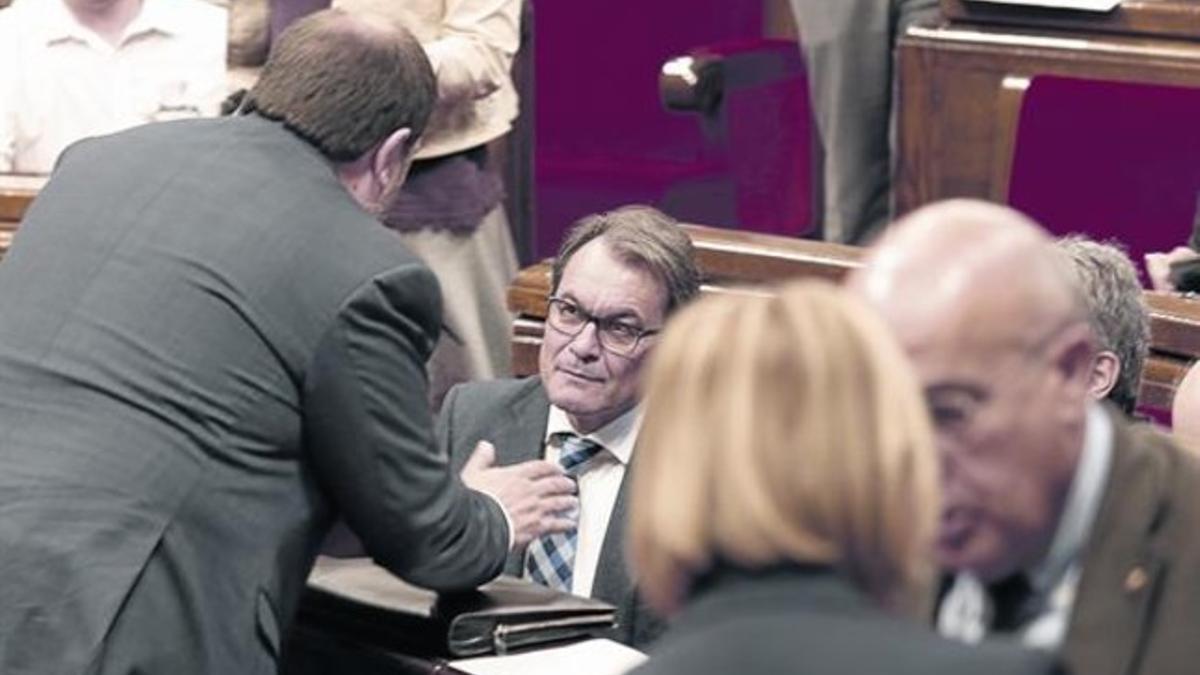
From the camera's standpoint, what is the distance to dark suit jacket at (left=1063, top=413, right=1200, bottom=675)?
1886mm

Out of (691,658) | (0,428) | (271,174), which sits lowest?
(0,428)

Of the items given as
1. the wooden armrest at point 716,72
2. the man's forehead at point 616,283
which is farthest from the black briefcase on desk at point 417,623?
the wooden armrest at point 716,72

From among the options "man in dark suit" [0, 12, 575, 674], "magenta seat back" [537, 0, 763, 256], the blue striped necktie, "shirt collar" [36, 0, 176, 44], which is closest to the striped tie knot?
the blue striped necktie

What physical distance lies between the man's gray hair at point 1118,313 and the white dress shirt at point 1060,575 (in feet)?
3.59

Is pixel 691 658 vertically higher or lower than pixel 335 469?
higher

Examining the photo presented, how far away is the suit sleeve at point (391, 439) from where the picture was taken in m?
2.79

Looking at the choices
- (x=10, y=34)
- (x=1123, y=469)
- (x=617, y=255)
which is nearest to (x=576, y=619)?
(x=617, y=255)

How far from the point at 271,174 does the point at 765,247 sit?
0.90m

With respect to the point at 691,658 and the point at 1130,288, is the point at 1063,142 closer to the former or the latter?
the point at 1130,288

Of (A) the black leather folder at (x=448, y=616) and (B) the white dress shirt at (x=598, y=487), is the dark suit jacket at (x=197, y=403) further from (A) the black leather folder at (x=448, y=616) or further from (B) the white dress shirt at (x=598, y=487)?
(B) the white dress shirt at (x=598, y=487)

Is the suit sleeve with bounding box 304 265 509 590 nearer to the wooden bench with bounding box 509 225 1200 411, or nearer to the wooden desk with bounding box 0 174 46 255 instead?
the wooden bench with bounding box 509 225 1200 411

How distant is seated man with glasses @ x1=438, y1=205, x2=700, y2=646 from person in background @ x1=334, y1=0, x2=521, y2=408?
73 cm

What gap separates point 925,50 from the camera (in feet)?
13.4

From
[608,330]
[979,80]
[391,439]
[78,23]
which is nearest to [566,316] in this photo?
[608,330]
